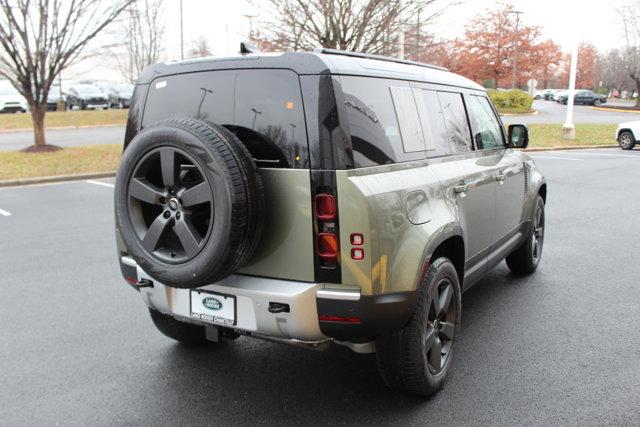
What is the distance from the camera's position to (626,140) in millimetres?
19141

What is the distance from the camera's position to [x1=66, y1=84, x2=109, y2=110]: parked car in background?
35719 millimetres

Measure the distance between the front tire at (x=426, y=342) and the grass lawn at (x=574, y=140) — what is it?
16.9m

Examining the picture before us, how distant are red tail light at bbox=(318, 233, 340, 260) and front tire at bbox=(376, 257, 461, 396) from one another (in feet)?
1.92

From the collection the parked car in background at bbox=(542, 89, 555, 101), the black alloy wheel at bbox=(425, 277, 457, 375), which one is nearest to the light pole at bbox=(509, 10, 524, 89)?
the parked car in background at bbox=(542, 89, 555, 101)

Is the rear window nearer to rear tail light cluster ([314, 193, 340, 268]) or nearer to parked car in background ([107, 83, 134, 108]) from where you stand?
rear tail light cluster ([314, 193, 340, 268])

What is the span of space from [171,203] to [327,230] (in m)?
0.78

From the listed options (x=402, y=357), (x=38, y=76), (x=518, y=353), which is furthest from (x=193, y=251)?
(x=38, y=76)

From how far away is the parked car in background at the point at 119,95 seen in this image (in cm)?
3525

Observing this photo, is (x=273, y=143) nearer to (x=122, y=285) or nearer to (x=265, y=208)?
(x=265, y=208)

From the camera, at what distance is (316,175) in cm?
274

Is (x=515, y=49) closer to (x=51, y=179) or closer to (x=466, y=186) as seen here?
(x=51, y=179)

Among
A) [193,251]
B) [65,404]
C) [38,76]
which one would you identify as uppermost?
[38,76]

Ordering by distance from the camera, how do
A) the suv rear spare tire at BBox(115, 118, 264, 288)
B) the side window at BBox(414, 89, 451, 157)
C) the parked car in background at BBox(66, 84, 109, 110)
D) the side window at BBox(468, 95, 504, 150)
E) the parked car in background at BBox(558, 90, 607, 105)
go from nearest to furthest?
the suv rear spare tire at BBox(115, 118, 264, 288)
the side window at BBox(414, 89, 451, 157)
the side window at BBox(468, 95, 504, 150)
the parked car in background at BBox(66, 84, 109, 110)
the parked car in background at BBox(558, 90, 607, 105)

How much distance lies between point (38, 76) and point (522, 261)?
14.8m
